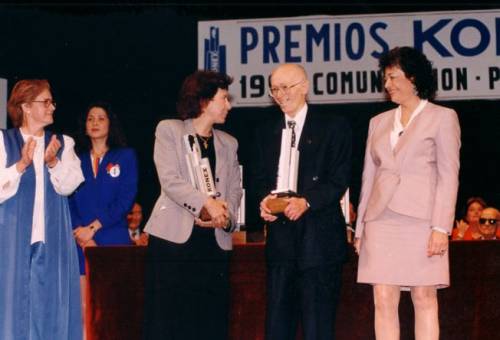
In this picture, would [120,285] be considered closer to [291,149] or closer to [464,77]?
[291,149]

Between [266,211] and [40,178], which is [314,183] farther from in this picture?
[40,178]

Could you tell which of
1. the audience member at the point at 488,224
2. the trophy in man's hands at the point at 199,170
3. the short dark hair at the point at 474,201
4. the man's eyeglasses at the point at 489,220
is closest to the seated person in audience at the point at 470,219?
the short dark hair at the point at 474,201

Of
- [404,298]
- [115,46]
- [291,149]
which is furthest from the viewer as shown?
[115,46]

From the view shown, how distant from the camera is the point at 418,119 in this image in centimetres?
379

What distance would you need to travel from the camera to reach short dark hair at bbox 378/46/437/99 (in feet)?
12.5

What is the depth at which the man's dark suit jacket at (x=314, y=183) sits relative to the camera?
364 centimetres

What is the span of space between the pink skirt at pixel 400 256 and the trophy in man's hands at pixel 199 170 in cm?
75

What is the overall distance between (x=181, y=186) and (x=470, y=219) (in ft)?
14.5

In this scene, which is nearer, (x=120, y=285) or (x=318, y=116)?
(x=318, y=116)

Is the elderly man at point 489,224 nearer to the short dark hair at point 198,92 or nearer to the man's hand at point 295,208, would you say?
the short dark hair at point 198,92

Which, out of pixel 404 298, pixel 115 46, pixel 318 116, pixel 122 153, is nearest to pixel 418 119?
pixel 318 116

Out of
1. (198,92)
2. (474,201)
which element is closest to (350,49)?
(474,201)

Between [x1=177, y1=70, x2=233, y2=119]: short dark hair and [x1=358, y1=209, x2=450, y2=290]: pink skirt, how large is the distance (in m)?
1.01

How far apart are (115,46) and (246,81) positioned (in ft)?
4.44
